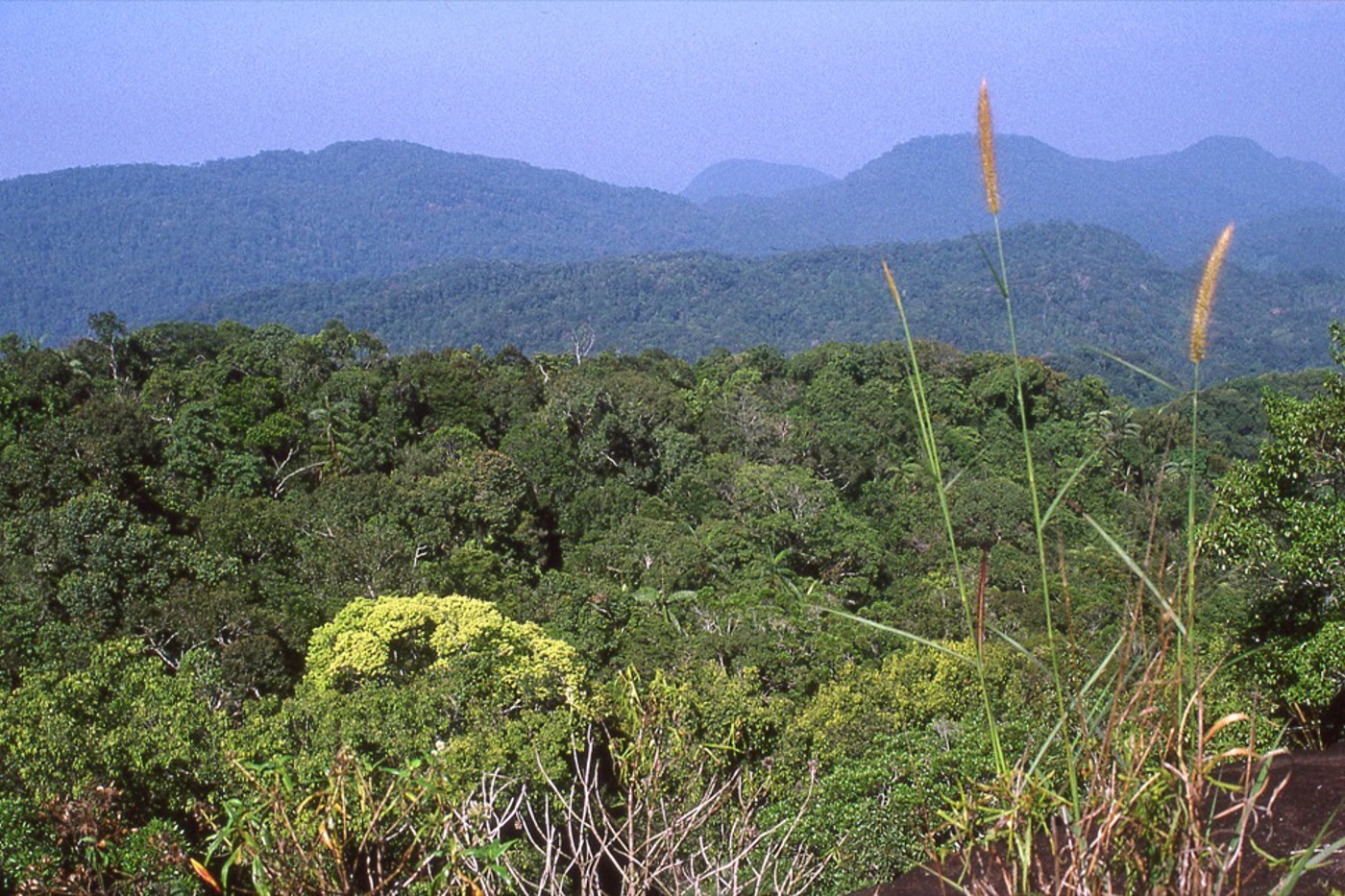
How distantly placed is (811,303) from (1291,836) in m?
125

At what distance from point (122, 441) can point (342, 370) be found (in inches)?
303

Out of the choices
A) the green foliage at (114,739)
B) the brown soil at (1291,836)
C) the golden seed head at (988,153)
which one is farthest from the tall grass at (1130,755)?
the green foliage at (114,739)

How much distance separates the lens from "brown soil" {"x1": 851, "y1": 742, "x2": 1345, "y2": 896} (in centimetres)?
269

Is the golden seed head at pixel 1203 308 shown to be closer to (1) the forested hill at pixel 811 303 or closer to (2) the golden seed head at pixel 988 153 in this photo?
(2) the golden seed head at pixel 988 153

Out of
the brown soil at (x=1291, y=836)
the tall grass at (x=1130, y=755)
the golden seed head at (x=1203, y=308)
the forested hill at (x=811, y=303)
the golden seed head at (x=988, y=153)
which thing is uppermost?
the golden seed head at (x=988, y=153)

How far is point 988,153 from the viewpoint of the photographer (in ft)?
5.28

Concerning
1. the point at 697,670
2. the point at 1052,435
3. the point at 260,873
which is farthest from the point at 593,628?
the point at 1052,435

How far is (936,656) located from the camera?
10.4 metres

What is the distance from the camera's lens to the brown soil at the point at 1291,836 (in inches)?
106

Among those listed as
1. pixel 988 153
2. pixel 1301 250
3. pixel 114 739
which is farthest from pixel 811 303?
pixel 988 153

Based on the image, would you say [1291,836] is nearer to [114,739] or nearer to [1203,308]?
[1203,308]

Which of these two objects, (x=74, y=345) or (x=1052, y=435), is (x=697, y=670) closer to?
(x=74, y=345)

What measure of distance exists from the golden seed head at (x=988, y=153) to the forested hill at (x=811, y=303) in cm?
9714

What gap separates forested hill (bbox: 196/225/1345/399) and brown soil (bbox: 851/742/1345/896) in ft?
313
